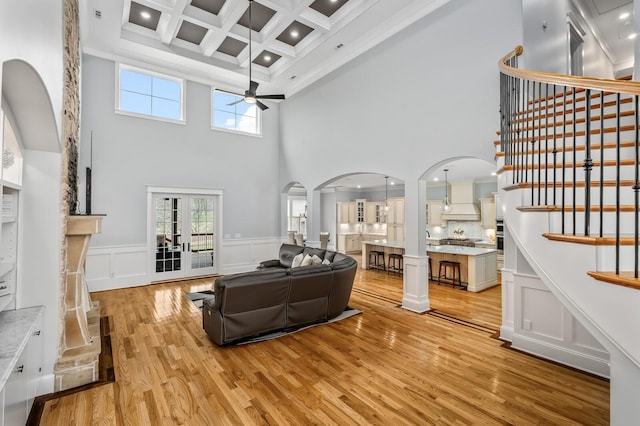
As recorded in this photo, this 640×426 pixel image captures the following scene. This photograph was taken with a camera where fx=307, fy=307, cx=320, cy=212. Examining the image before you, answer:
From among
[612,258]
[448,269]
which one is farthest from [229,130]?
[612,258]

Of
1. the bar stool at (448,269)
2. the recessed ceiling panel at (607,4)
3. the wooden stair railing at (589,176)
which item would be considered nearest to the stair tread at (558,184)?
the wooden stair railing at (589,176)

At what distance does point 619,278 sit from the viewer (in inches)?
61.2

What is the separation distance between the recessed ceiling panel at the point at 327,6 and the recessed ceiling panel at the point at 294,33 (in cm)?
48

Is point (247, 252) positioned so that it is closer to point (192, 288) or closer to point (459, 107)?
point (192, 288)

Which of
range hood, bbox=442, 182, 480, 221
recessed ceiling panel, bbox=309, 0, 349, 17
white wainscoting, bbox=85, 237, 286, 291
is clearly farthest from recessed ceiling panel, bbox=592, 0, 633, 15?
white wainscoting, bbox=85, 237, 286, 291

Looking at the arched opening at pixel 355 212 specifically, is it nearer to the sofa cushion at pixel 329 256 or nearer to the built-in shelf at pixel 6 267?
the sofa cushion at pixel 329 256

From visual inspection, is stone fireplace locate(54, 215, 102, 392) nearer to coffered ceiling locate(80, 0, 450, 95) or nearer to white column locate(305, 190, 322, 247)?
coffered ceiling locate(80, 0, 450, 95)

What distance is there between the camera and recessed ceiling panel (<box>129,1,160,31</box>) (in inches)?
217

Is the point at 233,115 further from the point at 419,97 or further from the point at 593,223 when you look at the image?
the point at 593,223

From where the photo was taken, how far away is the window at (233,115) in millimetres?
8008

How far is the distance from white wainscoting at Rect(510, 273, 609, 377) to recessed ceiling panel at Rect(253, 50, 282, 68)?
640cm

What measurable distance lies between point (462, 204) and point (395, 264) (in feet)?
11.8

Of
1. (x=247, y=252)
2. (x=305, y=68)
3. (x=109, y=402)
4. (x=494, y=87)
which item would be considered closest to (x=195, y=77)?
(x=305, y=68)

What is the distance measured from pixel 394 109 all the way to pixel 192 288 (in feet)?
18.0
